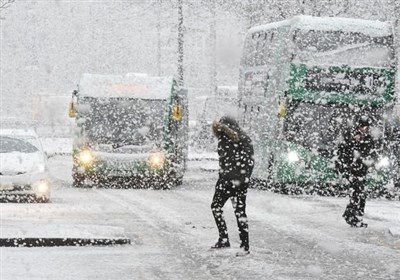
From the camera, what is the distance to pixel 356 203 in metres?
15.6

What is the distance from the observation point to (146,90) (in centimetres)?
2502

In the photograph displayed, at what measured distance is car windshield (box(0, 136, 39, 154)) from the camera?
2055 centimetres

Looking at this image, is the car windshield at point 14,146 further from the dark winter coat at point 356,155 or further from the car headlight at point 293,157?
the dark winter coat at point 356,155

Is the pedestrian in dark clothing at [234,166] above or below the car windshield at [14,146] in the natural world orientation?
above

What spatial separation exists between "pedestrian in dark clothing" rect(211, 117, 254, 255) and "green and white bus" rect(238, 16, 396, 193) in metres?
10.7

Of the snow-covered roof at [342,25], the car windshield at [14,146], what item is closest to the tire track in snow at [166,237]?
the car windshield at [14,146]

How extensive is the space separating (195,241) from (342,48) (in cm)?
1097

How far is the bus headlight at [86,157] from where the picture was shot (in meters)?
23.9

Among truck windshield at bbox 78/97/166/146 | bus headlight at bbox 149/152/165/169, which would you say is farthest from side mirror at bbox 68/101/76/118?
bus headlight at bbox 149/152/165/169

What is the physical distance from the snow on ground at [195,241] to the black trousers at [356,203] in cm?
18

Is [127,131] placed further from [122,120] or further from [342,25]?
[342,25]

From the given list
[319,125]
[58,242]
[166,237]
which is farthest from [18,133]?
[58,242]

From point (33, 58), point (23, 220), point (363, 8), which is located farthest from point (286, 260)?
point (33, 58)

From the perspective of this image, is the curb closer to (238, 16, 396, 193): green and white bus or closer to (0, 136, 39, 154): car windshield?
(0, 136, 39, 154): car windshield
